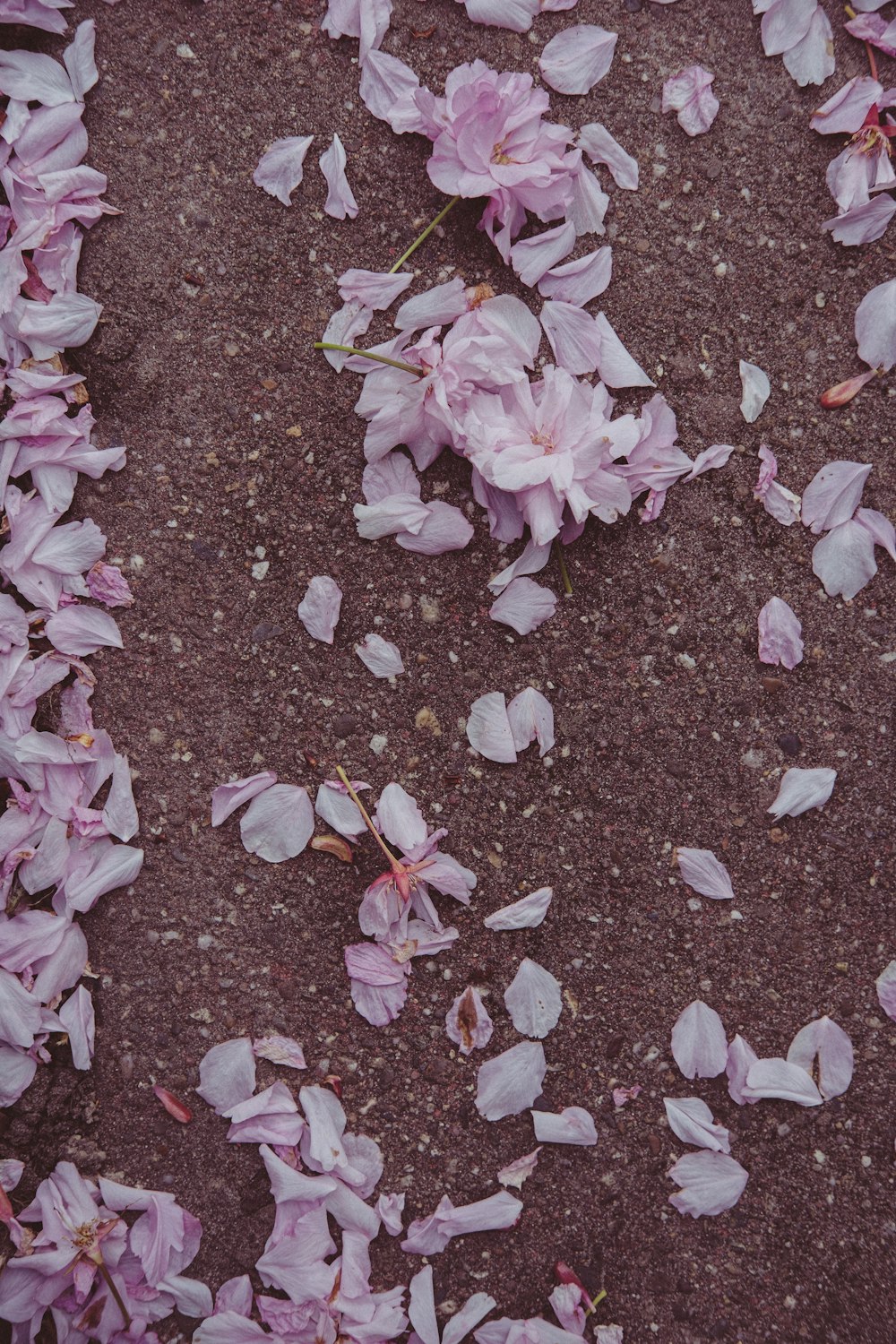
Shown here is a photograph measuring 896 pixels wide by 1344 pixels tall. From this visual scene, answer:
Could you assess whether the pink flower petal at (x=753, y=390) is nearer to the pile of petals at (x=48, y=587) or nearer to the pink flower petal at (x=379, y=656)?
the pink flower petal at (x=379, y=656)

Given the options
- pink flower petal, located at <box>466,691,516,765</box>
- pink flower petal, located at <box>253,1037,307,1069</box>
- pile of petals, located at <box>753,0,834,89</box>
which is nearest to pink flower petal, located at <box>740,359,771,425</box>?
pile of petals, located at <box>753,0,834,89</box>

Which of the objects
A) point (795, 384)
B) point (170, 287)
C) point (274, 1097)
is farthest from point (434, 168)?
point (274, 1097)

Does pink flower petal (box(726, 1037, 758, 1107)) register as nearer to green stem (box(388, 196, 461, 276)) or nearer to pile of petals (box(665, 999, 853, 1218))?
pile of petals (box(665, 999, 853, 1218))

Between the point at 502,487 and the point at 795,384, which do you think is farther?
the point at 795,384

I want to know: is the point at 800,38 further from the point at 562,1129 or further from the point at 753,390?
the point at 562,1129

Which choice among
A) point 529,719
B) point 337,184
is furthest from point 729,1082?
point 337,184

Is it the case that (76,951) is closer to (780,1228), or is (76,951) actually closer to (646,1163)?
(646,1163)

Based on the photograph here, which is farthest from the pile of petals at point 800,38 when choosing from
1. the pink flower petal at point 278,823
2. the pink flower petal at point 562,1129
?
the pink flower petal at point 562,1129
